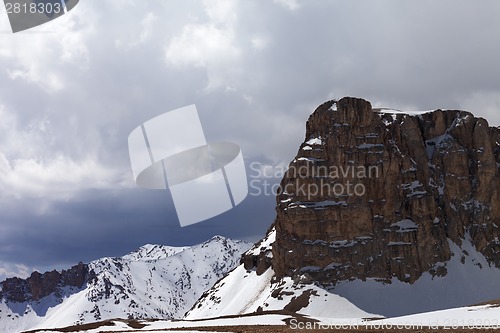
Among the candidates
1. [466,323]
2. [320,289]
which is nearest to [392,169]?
[320,289]

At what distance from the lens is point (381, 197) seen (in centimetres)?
15450

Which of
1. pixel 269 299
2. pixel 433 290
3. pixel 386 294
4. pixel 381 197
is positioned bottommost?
pixel 433 290

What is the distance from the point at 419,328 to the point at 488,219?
138 metres

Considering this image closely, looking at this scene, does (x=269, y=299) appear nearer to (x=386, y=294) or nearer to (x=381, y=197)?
(x=386, y=294)

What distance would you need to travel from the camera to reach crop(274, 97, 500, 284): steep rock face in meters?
146

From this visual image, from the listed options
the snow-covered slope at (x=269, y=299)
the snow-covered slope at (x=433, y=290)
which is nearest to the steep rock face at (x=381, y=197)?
the snow-covered slope at (x=433, y=290)

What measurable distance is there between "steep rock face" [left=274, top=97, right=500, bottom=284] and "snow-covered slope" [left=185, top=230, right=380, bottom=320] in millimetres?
6937

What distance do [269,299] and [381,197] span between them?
4768cm

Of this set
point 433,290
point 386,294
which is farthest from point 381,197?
point 386,294

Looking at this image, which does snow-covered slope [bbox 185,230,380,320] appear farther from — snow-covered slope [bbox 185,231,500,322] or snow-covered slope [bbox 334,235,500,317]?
snow-covered slope [bbox 334,235,500,317]

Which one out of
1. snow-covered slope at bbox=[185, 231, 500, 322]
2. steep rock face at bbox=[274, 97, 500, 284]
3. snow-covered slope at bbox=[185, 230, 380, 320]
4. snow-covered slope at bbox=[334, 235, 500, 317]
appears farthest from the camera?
steep rock face at bbox=[274, 97, 500, 284]

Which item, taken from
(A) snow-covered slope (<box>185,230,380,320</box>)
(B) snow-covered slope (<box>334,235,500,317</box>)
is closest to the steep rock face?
(B) snow-covered slope (<box>334,235,500,317</box>)

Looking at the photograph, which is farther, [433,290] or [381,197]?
[381,197]

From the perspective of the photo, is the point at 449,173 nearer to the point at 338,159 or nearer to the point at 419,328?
the point at 338,159
